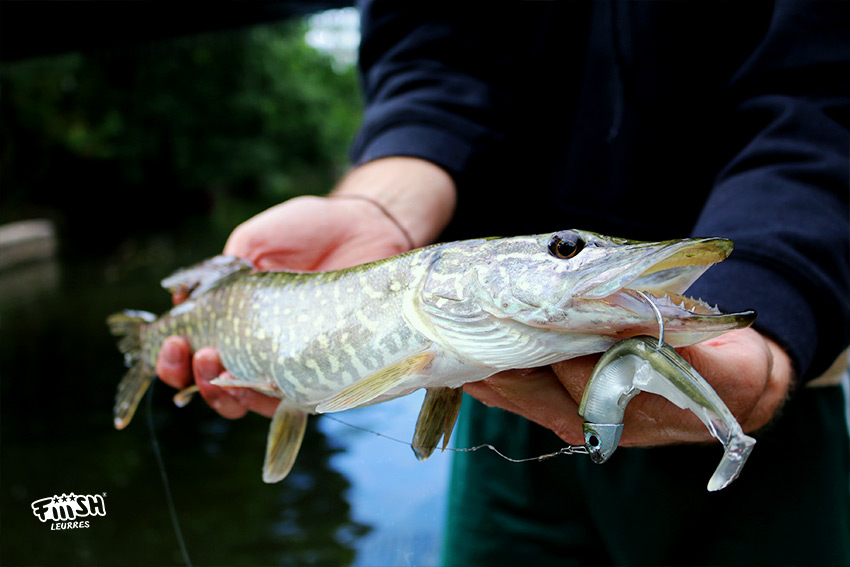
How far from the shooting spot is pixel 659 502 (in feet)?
5.80

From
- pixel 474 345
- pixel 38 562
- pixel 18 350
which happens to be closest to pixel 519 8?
pixel 474 345

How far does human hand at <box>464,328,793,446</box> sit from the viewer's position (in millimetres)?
1174

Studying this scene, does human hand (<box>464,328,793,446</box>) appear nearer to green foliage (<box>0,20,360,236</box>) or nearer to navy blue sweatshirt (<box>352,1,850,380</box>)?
navy blue sweatshirt (<box>352,1,850,380</box>)

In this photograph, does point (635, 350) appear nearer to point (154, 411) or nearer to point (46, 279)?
point (154, 411)

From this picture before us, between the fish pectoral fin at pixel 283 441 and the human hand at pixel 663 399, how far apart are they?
0.51m

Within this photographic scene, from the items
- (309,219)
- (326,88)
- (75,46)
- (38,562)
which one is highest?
(75,46)

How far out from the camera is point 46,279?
1030 centimetres

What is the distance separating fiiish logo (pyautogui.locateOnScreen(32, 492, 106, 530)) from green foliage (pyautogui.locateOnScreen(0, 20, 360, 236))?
1195cm

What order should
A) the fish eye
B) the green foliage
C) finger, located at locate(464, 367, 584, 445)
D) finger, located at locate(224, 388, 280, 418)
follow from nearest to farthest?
the fish eye < finger, located at locate(464, 367, 584, 445) < finger, located at locate(224, 388, 280, 418) < the green foliage

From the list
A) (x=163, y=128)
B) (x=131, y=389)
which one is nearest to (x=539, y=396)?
(x=131, y=389)

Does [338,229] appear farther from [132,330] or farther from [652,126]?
[652,126]

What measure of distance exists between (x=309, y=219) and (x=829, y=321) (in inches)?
51.4

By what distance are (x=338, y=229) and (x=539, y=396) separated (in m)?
0.91

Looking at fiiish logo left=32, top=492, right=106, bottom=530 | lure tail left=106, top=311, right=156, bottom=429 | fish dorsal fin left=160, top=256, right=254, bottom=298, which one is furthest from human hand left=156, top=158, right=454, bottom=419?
fiiish logo left=32, top=492, right=106, bottom=530
